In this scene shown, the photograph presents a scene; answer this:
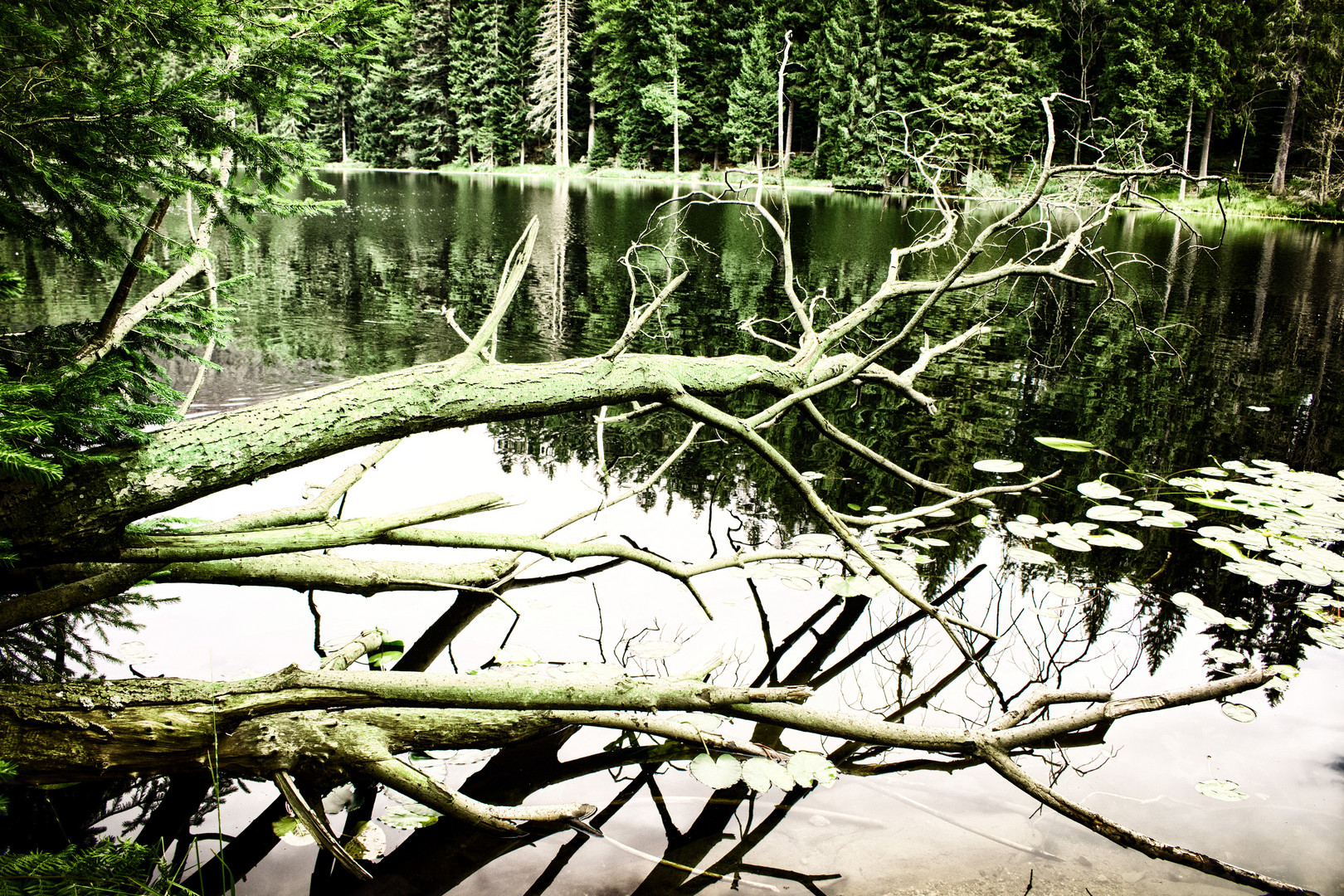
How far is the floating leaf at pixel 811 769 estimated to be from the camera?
2.57m

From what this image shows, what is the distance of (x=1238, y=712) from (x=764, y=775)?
235 cm

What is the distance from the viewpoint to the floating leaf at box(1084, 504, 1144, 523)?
4.99m

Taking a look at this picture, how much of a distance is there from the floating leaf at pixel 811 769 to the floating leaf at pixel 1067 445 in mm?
4629

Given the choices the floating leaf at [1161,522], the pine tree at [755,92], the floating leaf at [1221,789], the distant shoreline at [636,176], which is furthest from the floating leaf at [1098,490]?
the pine tree at [755,92]

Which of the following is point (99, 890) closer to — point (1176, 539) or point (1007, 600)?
point (1007, 600)

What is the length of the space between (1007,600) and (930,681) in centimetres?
104

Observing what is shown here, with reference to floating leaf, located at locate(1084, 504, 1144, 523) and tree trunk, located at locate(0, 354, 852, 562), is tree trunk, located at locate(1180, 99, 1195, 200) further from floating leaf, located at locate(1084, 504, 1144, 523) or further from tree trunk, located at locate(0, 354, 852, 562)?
tree trunk, located at locate(0, 354, 852, 562)

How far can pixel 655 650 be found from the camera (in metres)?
3.43

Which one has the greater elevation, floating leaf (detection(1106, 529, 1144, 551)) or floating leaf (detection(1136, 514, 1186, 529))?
floating leaf (detection(1136, 514, 1186, 529))

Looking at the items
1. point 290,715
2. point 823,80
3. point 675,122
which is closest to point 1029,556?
point 290,715

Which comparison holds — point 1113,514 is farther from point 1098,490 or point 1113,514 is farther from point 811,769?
point 811,769

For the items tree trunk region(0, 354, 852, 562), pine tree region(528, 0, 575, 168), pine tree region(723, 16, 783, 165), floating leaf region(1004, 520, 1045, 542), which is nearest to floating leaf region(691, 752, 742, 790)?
tree trunk region(0, 354, 852, 562)

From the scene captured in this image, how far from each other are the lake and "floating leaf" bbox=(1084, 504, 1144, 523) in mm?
116

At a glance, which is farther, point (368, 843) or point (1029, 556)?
point (1029, 556)
